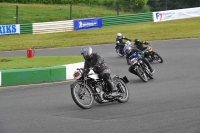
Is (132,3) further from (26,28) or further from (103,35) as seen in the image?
(26,28)

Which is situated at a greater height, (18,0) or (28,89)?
(18,0)

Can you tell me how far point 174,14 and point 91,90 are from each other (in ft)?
96.6

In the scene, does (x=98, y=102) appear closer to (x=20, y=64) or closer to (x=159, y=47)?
(x=20, y=64)

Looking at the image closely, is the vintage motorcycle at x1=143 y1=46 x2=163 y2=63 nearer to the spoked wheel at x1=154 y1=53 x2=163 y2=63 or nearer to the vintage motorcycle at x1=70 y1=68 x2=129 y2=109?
the spoked wheel at x1=154 y1=53 x2=163 y2=63

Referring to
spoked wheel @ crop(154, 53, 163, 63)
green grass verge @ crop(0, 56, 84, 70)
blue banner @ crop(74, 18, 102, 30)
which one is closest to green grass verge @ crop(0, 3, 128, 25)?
blue banner @ crop(74, 18, 102, 30)

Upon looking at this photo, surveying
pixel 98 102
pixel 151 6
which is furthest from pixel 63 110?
pixel 151 6

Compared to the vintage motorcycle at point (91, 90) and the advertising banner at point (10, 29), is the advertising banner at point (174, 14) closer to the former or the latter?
the advertising banner at point (10, 29)

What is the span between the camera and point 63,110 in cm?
1159

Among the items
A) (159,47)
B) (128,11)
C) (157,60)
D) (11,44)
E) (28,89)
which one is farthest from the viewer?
(128,11)

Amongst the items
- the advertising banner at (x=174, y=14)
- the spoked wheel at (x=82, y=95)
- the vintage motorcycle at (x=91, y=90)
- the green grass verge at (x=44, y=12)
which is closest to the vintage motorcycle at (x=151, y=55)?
the vintage motorcycle at (x=91, y=90)

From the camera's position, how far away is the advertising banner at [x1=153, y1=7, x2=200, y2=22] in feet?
132

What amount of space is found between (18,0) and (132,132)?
137ft

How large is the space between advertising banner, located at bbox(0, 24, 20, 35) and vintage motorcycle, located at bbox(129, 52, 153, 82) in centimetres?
1969

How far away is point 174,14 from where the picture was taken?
4056 cm
